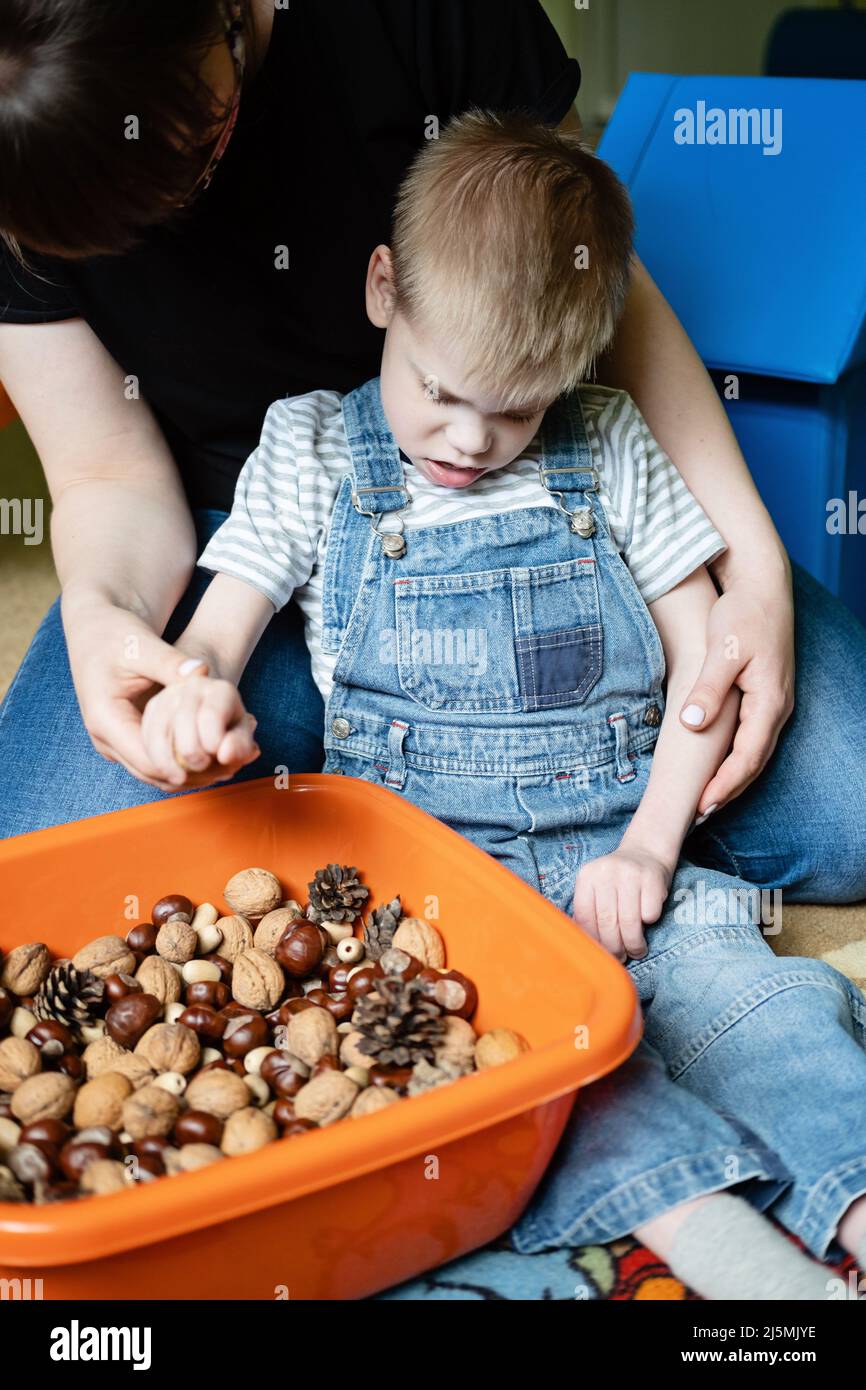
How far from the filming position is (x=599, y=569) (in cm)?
103

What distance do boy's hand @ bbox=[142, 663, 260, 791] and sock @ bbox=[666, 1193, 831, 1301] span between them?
366 millimetres

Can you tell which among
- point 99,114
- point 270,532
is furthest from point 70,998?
point 99,114

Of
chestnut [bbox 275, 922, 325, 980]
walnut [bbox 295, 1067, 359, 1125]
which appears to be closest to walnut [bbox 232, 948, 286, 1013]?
chestnut [bbox 275, 922, 325, 980]

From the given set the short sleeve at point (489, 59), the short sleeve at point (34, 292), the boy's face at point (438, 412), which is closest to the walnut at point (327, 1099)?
the boy's face at point (438, 412)

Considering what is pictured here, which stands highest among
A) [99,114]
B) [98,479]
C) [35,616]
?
[99,114]

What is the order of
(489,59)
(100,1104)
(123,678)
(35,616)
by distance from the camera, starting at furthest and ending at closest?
(35,616), (489,59), (123,678), (100,1104)

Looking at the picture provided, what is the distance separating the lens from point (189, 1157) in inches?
27.7

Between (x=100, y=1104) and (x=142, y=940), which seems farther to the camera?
(x=142, y=940)

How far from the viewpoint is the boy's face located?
91 centimetres

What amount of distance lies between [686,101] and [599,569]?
660mm

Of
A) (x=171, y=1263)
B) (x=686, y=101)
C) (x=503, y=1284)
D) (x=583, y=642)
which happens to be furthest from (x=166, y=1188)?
(x=686, y=101)

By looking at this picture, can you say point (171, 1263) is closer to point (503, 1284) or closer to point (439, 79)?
point (503, 1284)

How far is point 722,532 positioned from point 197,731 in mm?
517

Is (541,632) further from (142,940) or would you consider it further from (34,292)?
(34,292)
